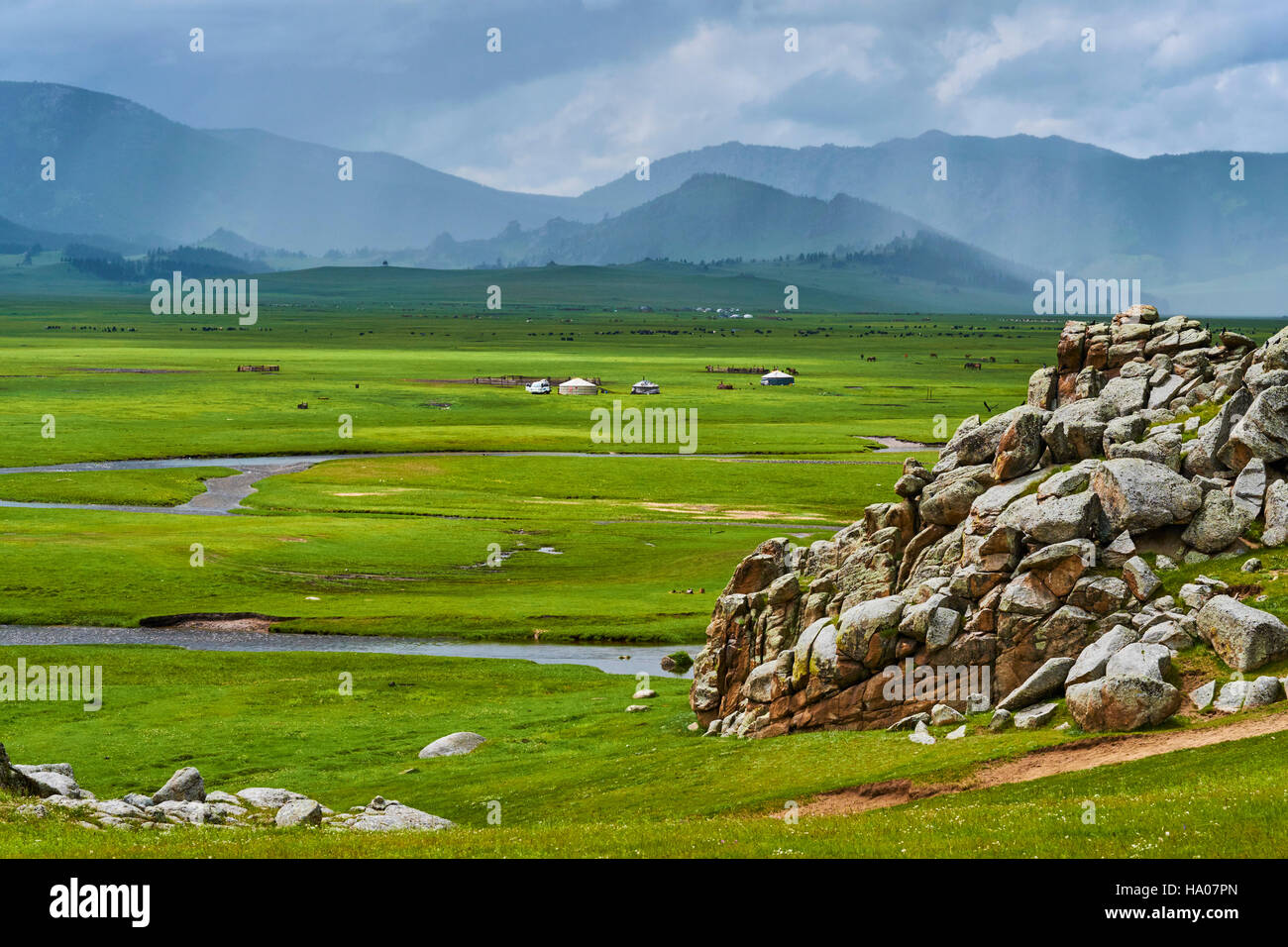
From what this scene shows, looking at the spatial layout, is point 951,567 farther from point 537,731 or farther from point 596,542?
point 596,542

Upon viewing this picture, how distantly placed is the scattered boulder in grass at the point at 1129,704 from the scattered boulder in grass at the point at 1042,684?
2847mm

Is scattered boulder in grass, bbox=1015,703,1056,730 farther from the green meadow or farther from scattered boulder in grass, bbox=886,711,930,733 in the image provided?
scattered boulder in grass, bbox=886,711,930,733

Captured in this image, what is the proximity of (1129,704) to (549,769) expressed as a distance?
1920 centimetres

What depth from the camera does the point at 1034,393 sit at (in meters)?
→ 52.2

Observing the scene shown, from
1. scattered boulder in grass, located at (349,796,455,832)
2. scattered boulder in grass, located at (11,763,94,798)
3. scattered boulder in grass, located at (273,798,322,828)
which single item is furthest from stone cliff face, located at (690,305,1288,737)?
scattered boulder in grass, located at (11,763,94,798)

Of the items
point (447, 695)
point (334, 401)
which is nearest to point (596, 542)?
point (447, 695)

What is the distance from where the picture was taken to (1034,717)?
118ft

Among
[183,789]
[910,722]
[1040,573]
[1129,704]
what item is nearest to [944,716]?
[910,722]

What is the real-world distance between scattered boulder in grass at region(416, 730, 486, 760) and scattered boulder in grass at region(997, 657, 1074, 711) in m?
20.4

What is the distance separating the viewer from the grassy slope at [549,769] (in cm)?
2422

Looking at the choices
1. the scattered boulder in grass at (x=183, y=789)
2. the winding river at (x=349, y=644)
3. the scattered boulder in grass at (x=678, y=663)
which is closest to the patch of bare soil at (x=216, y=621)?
the winding river at (x=349, y=644)

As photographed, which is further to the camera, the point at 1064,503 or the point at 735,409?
the point at 735,409

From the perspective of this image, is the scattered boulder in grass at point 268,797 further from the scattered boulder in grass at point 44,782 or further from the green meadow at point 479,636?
the scattered boulder in grass at point 44,782

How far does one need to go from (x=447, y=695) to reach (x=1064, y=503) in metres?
29.7
